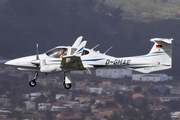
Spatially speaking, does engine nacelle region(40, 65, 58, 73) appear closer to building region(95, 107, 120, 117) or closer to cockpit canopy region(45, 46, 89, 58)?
cockpit canopy region(45, 46, 89, 58)

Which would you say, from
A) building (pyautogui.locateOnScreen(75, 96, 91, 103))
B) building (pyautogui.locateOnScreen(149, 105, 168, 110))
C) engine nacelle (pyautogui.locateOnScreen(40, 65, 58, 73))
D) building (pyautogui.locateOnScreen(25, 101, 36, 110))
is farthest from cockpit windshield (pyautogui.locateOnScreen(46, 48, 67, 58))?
building (pyautogui.locateOnScreen(149, 105, 168, 110))

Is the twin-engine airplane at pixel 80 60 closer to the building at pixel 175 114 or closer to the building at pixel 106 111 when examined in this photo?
the building at pixel 106 111

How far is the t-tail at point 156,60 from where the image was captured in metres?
33.5

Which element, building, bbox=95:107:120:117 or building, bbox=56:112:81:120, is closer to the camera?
building, bbox=56:112:81:120

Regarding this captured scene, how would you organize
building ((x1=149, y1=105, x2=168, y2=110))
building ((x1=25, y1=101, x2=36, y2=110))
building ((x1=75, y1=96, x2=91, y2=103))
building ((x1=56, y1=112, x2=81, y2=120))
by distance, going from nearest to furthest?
building ((x1=56, y1=112, x2=81, y2=120)) < building ((x1=25, y1=101, x2=36, y2=110)) < building ((x1=149, y1=105, x2=168, y2=110)) < building ((x1=75, y1=96, x2=91, y2=103))

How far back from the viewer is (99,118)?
169875mm

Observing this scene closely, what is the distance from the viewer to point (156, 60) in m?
33.8

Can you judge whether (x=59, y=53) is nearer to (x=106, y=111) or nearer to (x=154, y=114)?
(x=106, y=111)

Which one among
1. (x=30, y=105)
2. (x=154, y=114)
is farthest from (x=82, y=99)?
(x=154, y=114)

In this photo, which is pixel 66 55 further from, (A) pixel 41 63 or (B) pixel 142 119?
(B) pixel 142 119

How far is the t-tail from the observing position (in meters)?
33.5

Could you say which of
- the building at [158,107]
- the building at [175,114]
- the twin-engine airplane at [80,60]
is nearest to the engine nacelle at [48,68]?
the twin-engine airplane at [80,60]

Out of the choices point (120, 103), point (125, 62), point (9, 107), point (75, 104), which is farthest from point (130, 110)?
point (125, 62)

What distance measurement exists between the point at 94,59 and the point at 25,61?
5616mm
